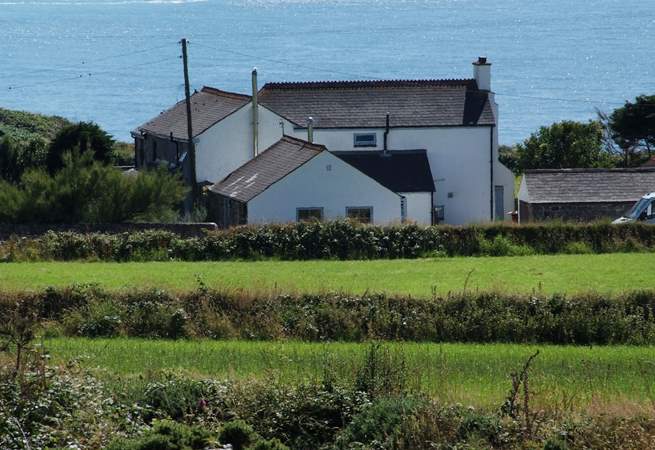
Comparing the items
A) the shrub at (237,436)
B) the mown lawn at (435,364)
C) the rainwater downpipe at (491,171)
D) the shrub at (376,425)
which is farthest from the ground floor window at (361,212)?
the shrub at (237,436)

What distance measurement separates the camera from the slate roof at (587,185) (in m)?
47.8

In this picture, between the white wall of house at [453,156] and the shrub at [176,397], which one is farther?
the white wall of house at [453,156]

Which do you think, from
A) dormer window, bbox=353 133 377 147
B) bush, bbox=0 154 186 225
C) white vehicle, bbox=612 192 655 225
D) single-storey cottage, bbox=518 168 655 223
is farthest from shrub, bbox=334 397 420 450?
dormer window, bbox=353 133 377 147

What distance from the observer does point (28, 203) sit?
40.0 metres

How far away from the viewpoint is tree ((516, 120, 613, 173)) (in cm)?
6241

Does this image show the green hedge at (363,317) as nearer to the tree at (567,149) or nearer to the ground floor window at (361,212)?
the ground floor window at (361,212)

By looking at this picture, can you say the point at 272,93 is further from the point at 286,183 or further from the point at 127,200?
the point at 127,200

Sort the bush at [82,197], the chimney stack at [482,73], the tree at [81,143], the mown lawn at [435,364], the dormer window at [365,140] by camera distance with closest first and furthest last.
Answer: the mown lawn at [435,364], the bush at [82,197], the dormer window at [365,140], the tree at [81,143], the chimney stack at [482,73]

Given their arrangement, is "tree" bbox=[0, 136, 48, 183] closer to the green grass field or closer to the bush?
the bush

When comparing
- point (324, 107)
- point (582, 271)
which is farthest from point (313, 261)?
point (324, 107)

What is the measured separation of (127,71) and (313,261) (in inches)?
6467

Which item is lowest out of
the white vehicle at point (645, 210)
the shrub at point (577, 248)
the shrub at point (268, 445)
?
the shrub at point (268, 445)

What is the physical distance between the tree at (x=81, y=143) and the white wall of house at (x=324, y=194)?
11555mm

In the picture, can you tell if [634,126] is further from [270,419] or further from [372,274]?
[270,419]
